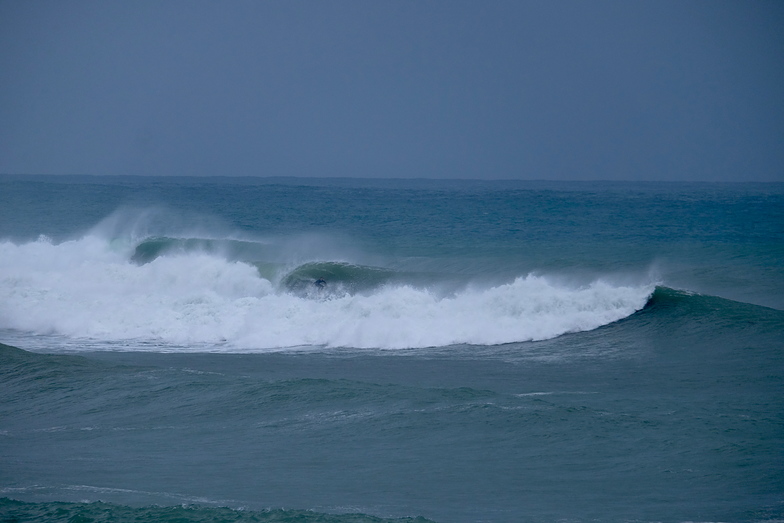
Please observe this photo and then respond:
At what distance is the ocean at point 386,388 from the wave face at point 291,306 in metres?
0.07

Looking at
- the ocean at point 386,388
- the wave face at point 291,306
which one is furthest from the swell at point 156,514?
the wave face at point 291,306

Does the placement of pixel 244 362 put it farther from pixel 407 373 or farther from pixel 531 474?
pixel 531 474

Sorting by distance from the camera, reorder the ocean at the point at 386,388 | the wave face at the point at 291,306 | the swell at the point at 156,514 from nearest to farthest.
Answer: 1. the swell at the point at 156,514
2. the ocean at the point at 386,388
3. the wave face at the point at 291,306

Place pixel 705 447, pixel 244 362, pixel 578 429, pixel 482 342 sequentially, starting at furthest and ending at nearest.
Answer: pixel 482 342
pixel 244 362
pixel 578 429
pixel 705 447

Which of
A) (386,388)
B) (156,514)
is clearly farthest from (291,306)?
(156,514)

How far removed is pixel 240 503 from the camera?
7500mm

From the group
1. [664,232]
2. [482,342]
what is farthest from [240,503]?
[664,232]

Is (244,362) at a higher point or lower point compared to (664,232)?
lower

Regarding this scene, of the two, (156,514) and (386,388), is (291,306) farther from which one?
(156,514)

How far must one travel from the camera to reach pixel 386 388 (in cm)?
1159

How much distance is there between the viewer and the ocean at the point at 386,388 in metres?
7.81

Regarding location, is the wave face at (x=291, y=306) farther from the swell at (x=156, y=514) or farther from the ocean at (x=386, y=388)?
the swell at (x=156, y=514)

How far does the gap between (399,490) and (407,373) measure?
586cm

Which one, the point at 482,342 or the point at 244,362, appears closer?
the point at 244,362
